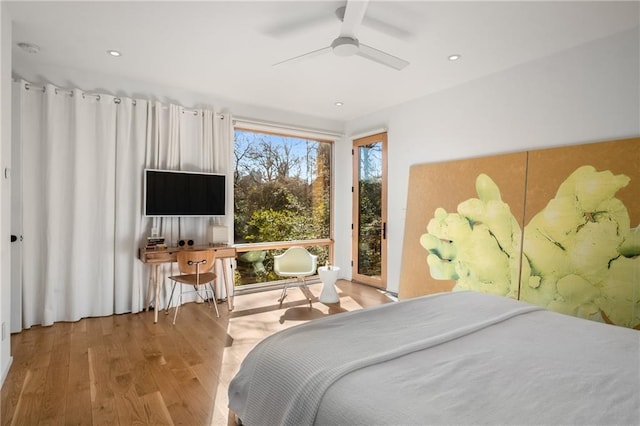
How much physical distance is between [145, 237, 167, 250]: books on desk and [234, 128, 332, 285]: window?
1.16 meters

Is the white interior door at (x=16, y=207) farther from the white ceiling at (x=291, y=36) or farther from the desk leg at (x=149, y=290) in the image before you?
the desk leg at (x=149, y=290)

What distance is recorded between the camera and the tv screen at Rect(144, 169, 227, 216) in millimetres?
3818

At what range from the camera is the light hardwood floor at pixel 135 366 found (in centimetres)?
195

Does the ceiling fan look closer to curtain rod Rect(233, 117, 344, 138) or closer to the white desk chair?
curtain rod Rect(233, 117, 344, 138)

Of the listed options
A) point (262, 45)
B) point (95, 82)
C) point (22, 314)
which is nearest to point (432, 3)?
point (262, 45)

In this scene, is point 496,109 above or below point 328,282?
above

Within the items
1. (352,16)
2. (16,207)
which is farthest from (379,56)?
(16,207)

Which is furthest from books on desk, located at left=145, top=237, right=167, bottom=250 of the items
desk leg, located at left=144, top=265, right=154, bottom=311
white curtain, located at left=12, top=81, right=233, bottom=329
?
desk leg, located at left=144, top=265, right=154, bottom=311

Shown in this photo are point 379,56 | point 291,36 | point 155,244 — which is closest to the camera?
point 379,56

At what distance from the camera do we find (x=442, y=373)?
1.24 metres

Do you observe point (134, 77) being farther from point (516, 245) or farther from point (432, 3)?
point (516, 245)

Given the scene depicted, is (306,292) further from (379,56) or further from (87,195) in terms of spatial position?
(379,56)

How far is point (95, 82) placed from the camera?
3.67 m

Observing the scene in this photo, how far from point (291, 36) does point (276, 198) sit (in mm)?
2653
